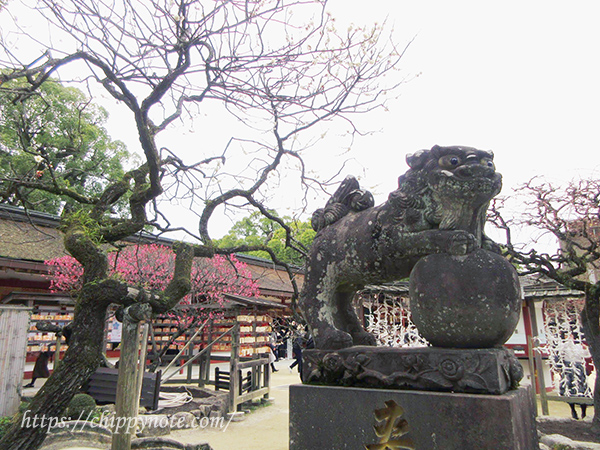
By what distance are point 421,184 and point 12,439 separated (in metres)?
3.90

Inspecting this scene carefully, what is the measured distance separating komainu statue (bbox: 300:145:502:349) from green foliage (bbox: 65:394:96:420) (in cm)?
564

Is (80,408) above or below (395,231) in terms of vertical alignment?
below

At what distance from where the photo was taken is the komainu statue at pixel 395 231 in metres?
2.13

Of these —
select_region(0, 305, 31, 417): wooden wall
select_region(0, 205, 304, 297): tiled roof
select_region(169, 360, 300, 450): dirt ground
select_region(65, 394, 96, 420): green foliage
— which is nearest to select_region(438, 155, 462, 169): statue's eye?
select_region(169, 360, 300, 450): dirt ground

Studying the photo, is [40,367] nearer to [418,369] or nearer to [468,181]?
[418,369]

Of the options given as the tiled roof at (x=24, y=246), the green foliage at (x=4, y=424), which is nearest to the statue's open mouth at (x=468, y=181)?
the green foliage at (x=4, y=424)

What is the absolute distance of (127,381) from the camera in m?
3.78

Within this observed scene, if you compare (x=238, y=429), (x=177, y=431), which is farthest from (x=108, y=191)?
(x=238, y=429)

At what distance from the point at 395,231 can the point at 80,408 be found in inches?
256

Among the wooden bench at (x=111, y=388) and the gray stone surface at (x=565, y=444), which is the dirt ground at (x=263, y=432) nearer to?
the wooden bench at (x=111, y=388)

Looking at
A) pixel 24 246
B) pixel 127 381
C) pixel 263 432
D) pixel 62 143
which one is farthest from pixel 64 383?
pixel 62 143

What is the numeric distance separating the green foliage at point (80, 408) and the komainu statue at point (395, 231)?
5.64m

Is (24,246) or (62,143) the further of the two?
(62,143)

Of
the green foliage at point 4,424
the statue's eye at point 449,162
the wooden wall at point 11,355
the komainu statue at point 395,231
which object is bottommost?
the green foliage at point 4,424
